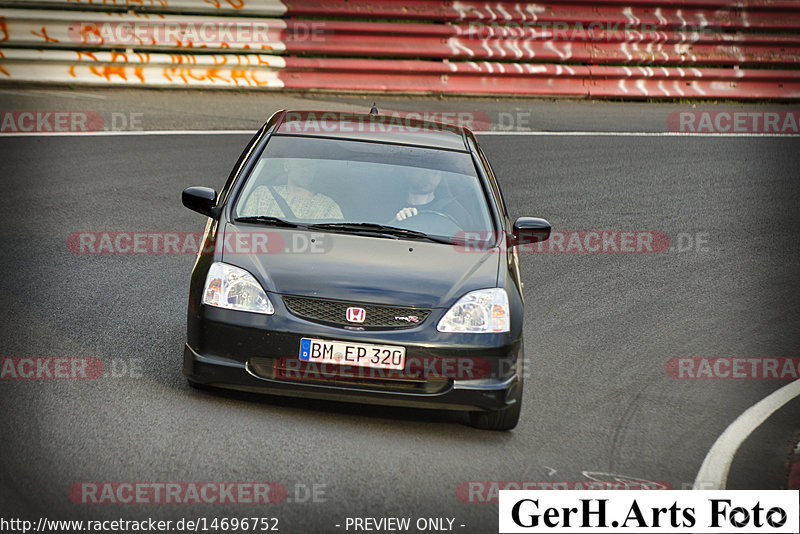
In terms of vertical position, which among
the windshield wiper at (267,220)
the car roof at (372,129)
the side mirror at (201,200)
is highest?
the car roof at (372,129)

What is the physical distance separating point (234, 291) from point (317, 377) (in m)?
0.67

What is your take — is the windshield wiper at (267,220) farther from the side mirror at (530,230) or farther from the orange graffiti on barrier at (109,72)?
the orange graffiti on barrier at (109,72)

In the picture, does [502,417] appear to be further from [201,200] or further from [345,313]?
[201,200]

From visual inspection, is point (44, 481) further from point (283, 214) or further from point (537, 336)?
point (537, 336)

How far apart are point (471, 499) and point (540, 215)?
5.95 meters

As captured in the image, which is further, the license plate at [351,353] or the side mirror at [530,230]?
the side mirror at [530,230]

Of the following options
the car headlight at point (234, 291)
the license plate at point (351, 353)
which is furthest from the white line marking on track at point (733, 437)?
the car headlight at point (234, 291)

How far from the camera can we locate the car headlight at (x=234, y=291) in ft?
20.1

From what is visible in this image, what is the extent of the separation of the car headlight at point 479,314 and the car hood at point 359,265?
0.05 m

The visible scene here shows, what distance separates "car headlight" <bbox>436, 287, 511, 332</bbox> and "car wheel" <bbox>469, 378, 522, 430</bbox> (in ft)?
1.31

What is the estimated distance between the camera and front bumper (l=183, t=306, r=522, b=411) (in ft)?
19.8

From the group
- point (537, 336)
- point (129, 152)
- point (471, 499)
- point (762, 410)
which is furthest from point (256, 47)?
point (471, 499)

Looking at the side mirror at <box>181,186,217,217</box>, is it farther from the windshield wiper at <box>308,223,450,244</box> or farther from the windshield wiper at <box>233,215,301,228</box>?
the windshield wiper at <box>308,223,450,244</box>

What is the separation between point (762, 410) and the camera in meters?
7.18
